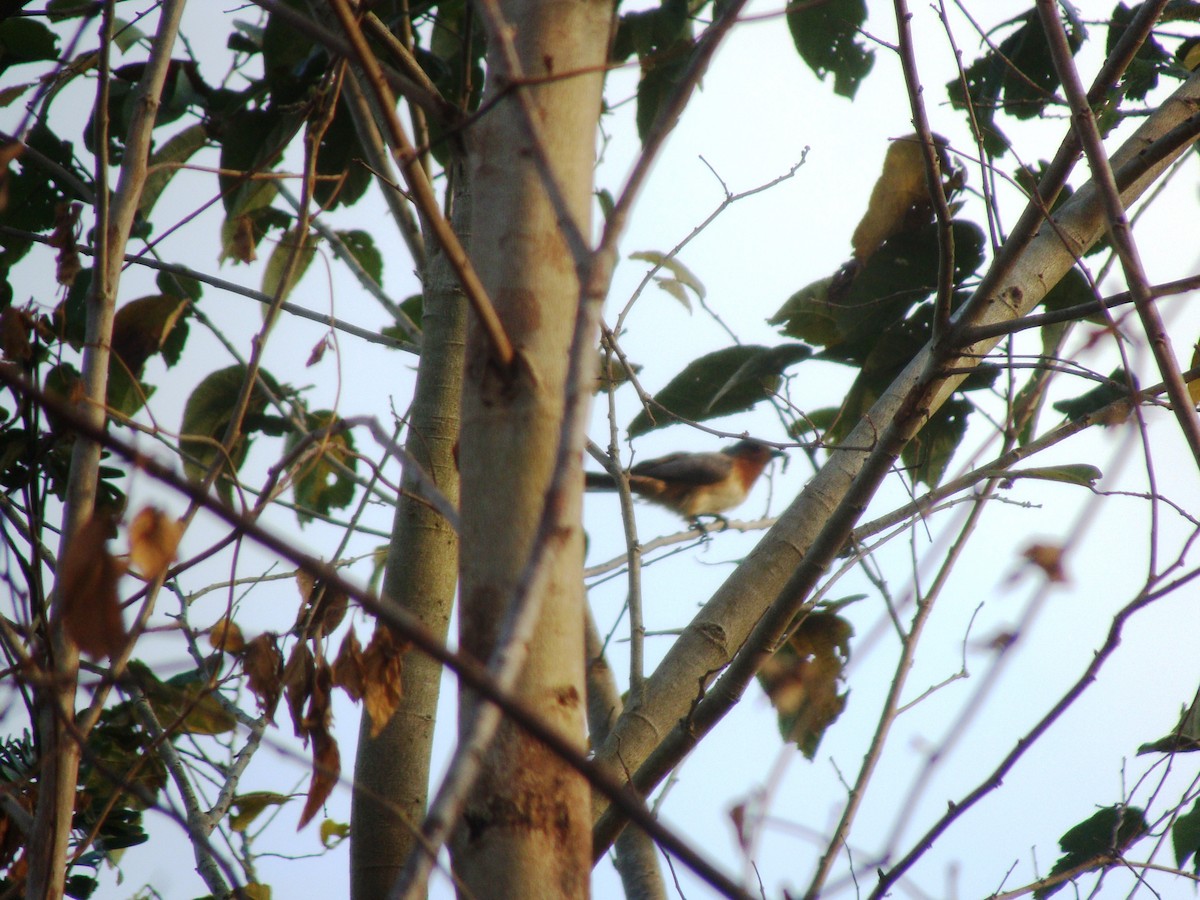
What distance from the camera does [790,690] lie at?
2707mm

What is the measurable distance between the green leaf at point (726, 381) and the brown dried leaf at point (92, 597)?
208 centimetres

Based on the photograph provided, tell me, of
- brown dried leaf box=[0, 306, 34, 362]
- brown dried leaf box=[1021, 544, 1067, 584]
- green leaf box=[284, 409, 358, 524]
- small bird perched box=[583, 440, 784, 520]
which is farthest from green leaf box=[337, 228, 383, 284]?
small bird perched box=[583, 440, 784, 520]

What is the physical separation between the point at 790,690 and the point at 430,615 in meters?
1.20

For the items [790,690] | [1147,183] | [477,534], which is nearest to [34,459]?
[477,534]

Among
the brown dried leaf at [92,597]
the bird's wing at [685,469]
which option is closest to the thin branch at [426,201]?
the brown dried leaf at [92,597]

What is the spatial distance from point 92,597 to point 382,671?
27.4 inches

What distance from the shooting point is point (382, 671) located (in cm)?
158

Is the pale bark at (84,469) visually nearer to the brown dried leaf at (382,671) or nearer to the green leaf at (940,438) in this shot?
the brown dried leaf at (382,671)

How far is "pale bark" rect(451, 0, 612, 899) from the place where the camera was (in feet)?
3.26

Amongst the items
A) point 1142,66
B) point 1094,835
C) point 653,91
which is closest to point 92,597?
point 653,91

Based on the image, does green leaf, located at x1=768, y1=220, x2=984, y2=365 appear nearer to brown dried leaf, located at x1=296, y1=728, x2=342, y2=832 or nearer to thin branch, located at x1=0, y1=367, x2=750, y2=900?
brown dried leaf, located at x1=296, y1=728, x2=342, y2=832

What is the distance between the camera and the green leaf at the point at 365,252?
3.31 metres

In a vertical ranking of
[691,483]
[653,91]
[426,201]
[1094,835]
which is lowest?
[1094,835]

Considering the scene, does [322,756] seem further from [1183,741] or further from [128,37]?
[128,37]
